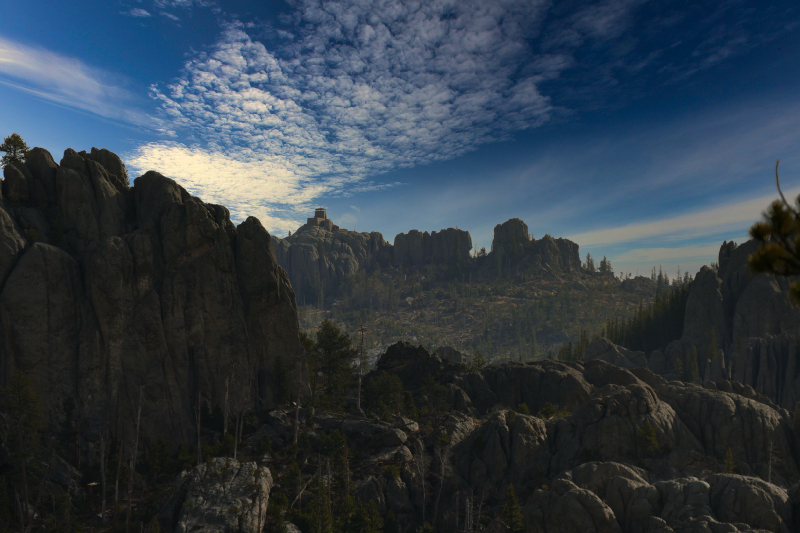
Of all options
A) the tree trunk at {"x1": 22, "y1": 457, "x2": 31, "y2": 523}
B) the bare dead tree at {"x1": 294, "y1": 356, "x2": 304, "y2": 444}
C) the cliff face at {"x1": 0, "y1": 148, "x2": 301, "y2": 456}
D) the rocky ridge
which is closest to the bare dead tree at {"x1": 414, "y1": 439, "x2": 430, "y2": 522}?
the rocky ridge

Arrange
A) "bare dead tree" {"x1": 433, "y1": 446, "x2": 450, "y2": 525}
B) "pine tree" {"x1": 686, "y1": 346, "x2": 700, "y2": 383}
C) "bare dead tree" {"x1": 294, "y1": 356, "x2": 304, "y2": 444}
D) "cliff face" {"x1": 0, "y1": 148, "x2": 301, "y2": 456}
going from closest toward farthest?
"bare dead tree" {"x1": 433, "y1": 446, "x2": 450, "y2": 525} < "cliff face" {"x1": 0, "y1": 148, "x2": 301, "y2": 456} < "bare dead tree" {"x1": 294, "y1": 356, "x2": 304, "y2": 444} < "pine tree" {"x1": 686, "y1": 346, "x2": 700, "y2": 383}

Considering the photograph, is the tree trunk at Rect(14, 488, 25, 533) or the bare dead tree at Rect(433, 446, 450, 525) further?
the bare dead tree at Rect(433, 446, 450, 525)

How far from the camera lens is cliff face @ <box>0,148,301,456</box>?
48.8 m

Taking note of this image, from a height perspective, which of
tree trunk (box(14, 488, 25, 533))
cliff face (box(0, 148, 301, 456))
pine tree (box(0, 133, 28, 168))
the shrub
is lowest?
tree trunk (box(14, 488, 25, 533))

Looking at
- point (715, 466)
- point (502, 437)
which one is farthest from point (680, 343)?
point (502, 437)

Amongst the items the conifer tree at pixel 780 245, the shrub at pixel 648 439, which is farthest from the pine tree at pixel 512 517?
the conifer tree at pixel 780 245

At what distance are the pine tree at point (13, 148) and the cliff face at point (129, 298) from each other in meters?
5.40

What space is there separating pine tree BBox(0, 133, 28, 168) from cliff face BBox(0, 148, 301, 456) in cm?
540

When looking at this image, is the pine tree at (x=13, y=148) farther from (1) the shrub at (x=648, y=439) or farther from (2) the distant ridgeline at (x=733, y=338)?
(2) the distant ridgeline at (x=733, y=338)

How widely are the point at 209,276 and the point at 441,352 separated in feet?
229

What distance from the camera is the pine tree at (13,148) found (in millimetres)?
59906

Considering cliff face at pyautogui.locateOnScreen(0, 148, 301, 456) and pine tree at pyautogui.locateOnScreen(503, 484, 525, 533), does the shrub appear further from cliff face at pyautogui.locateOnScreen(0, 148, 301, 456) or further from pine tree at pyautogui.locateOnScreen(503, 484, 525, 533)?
cliff face at pyautogui.locateOnScreen(0, 148, 301, 456)

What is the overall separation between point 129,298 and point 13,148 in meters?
29.7

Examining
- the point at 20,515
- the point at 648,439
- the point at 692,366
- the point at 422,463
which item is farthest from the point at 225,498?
the point at 692,366
